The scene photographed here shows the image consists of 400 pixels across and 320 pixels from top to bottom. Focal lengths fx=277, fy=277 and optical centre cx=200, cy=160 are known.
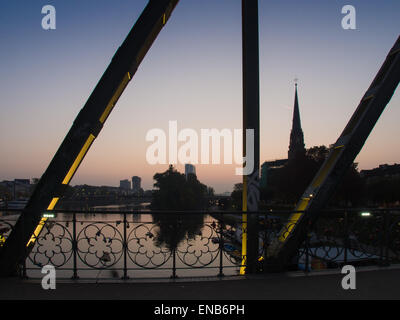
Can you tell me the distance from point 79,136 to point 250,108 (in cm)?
262

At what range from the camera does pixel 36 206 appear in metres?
3.91

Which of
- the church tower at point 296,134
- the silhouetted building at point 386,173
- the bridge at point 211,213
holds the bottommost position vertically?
the silhouetted building at point 386,173

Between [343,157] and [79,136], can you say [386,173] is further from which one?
[79,136]

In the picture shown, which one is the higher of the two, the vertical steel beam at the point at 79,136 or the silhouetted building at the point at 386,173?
the vertical steel beam at the point at 79,136

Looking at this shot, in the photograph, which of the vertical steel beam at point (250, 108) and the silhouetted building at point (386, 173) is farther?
the silhouetted building at point (386, 173)

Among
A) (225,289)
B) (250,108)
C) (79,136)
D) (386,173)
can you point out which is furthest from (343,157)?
(386,173)

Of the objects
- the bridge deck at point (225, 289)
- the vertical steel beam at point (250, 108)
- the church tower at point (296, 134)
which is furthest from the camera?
the church tower at point (296, 134)

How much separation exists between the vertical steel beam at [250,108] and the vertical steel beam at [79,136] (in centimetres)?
A: 130

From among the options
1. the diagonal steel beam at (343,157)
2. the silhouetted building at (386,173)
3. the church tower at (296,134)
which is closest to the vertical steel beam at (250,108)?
the diagonal steel beam at (343,157)

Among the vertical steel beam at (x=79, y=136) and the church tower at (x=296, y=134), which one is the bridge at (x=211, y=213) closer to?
the vertical steel beam at (x=79, y=136)

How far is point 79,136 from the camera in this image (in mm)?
3969

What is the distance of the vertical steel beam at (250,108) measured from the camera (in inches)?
173

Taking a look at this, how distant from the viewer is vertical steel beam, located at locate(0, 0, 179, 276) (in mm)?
3877
